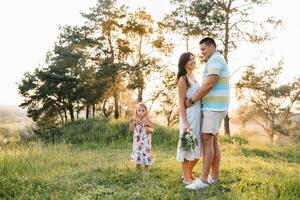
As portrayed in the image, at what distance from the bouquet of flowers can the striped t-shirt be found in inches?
19.6

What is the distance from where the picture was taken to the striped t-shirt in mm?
7081

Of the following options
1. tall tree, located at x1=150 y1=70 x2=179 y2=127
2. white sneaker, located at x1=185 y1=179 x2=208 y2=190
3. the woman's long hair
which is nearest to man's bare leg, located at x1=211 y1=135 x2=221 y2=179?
white sneaker, located at x1=185 y1=179 x2=208 y2=190

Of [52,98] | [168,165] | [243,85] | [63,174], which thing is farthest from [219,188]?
[52,98]

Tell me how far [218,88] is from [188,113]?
64 centimetres

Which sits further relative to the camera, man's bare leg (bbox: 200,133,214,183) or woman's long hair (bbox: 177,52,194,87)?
woman's long hair (bbox: 177,52,194,87)

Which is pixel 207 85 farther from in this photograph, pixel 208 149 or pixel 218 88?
pixel 208 149

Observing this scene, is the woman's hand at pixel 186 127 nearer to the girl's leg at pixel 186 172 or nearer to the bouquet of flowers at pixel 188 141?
the bouquet of flowers at pixel 188 141

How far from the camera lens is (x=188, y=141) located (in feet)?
23.9

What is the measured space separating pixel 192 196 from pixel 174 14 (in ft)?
85.0

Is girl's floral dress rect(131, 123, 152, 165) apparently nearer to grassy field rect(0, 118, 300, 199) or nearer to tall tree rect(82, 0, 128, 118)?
grassy field rect(0, 118, 300, 199)

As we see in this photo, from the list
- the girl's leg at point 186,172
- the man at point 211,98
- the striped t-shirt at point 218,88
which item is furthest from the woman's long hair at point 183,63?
the girl's leg at point 186,172

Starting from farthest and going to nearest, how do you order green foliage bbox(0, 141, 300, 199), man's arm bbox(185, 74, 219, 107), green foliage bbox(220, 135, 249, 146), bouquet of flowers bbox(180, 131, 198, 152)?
green foliage bbox(220, 135, 249, 146) → bouquet of flowers bbox(180, 131, 198, 152) → man's arm bbox(185, 74, 219, 107) → green foliage bbox(0, 141, 300, 199)

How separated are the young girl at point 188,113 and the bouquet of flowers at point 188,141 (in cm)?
4

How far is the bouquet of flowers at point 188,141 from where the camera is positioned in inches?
284
